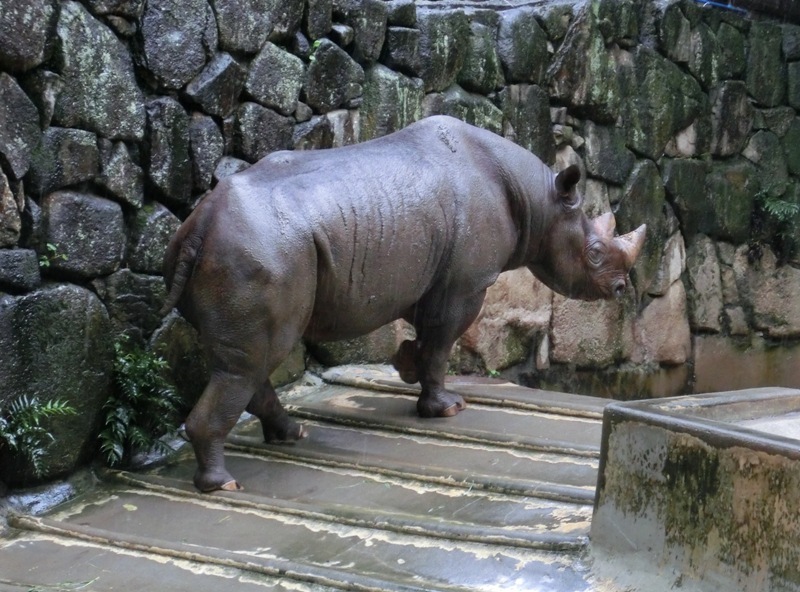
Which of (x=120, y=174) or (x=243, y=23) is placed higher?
(x=243, y=23)

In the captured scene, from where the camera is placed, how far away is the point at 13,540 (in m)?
3.59

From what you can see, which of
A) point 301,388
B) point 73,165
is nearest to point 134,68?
point 73,165

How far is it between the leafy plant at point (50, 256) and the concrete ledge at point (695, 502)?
215cm

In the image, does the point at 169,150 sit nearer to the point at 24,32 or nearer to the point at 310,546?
the point at 24,32

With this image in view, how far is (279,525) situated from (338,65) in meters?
2.62

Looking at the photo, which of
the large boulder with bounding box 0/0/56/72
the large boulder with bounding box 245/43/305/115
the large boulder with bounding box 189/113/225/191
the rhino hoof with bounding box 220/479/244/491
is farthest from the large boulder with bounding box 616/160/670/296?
the large boulder with bounding box 0/0/56/72

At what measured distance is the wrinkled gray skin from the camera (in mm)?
3895

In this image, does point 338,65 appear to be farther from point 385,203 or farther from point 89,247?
point 89,247

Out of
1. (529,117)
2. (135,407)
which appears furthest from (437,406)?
(529,117)

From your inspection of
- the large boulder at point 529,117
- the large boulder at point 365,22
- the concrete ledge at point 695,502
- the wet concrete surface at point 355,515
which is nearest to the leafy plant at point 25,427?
the wet concrete surface at point 355,515

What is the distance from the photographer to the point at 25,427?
12.5 ft

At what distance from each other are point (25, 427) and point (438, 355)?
6.08ft

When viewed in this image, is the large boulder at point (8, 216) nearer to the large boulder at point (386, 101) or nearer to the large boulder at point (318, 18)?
the large boulder at point (318, 18)

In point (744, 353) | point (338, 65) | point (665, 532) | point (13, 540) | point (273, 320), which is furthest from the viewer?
point (744, 353)
